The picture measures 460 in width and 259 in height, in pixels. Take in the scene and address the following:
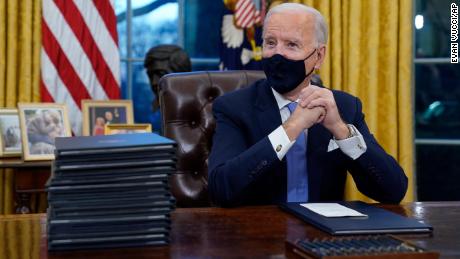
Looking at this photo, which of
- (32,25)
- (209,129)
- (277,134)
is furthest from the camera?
(32,25)

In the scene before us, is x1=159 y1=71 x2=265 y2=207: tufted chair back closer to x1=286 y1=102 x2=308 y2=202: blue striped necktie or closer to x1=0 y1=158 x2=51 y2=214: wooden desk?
x1=286 y1=102 x2=308 y2=202: blue striped necktie

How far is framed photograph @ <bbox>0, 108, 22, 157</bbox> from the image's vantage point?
11.6ft

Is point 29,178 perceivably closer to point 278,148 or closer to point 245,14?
point 245,14

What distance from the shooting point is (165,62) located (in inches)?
144

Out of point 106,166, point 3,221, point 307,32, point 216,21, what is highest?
point 216,21

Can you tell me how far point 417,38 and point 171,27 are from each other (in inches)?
56.4

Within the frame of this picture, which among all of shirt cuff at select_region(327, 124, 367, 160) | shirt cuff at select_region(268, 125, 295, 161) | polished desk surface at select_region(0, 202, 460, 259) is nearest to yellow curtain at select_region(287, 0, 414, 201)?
shirt cuff at select_region(327, 124, 367, 160)

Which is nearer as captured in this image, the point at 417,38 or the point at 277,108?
the point at 277,108

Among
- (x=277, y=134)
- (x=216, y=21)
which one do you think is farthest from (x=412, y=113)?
(x=277, y=134)

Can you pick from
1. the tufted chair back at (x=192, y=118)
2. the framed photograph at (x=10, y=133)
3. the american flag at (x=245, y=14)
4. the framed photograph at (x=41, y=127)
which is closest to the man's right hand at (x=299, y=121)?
the tufted chair back at (x=192, y=118)

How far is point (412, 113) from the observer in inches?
168

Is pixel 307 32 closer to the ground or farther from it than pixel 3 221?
farther from it

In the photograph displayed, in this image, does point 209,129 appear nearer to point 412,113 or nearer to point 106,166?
point 106,166

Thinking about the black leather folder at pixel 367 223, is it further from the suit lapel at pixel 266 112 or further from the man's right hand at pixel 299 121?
the suit lapel at pixel 266 112
